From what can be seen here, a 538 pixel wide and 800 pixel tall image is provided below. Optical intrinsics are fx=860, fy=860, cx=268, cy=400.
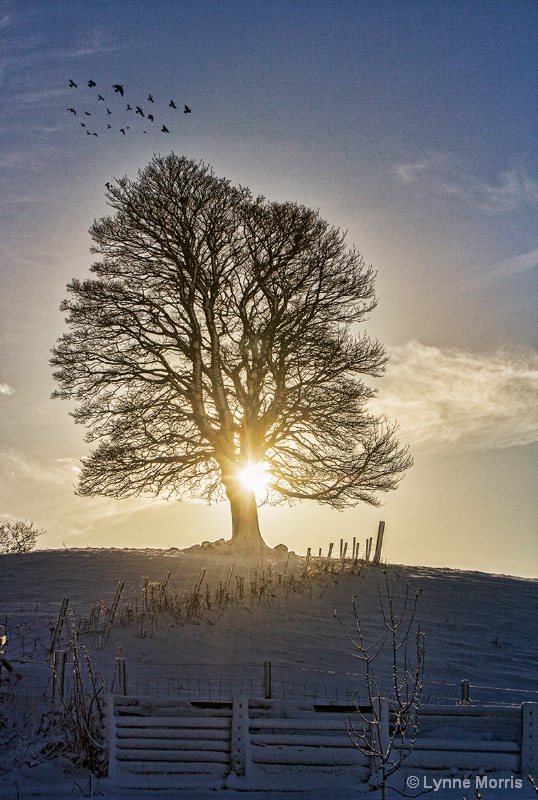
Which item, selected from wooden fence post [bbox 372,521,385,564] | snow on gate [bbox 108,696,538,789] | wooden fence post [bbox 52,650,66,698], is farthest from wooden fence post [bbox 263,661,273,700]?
wooden fence post [bbox 372,521,385,564]

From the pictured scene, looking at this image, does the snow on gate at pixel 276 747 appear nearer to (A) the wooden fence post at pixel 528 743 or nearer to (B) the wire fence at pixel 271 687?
(A) the wooden fence post at pixel 528 743

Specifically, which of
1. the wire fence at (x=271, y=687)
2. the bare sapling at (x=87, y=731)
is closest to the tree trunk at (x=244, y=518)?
the wire fence at (x=271, y=687)

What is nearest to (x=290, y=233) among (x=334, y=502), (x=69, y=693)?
(x=334, y=502)

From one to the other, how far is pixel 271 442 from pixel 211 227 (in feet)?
20.4

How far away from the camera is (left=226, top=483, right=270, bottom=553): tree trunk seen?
23.5 m

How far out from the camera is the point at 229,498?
78.6 feet

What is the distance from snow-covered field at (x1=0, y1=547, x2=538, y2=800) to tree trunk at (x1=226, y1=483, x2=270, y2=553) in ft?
5.26

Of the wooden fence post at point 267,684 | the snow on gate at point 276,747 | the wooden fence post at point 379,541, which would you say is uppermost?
the wooden fence post at point 379,541

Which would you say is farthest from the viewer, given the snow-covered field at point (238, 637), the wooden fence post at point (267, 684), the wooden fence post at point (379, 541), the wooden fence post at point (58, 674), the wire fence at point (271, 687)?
the wooden fence post at point (379, 541)

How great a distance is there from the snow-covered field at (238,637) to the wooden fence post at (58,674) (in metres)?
0.28

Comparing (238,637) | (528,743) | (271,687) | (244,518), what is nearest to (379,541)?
(244,518)

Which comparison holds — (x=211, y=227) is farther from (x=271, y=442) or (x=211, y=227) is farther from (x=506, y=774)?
(x=506, y=774)

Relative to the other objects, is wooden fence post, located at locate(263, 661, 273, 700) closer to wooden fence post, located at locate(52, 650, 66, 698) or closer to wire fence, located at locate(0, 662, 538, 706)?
wire fence, located at locate(0, 662, 538, 706)

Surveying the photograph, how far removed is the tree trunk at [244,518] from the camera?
77.0ft
